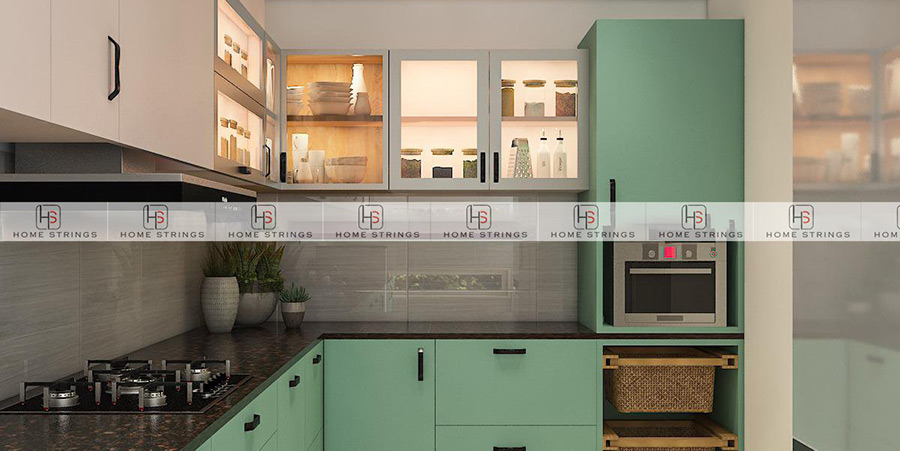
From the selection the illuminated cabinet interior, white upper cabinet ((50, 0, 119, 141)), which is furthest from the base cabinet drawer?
white upper cabinet ((50, 0, 119, 141))

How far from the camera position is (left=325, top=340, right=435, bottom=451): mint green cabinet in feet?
10.8

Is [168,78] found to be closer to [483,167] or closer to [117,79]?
[117,79]

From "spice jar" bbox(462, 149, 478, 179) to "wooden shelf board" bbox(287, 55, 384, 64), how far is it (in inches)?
25.7

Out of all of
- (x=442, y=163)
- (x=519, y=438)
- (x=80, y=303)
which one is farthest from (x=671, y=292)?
(x=80, y=303)

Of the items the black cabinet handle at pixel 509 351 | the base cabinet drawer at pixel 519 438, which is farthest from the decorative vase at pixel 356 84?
the base cabinet drawer at pixel 519 438

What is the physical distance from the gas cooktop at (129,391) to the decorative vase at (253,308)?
3.67 ft

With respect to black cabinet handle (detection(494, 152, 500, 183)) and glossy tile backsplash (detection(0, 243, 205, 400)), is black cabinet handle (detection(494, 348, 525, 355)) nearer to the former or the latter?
black cabinet handle (detection(494, 152, 500, 183))

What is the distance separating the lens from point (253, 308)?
3555mm

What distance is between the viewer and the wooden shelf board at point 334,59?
357cm

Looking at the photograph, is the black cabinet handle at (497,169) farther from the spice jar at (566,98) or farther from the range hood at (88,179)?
the range hood at (88,179)

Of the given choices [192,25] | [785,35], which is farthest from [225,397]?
[785,35]

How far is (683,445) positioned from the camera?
3273 millimetres

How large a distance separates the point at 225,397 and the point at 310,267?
1.88 m

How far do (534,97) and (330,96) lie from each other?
1068 millimetres
